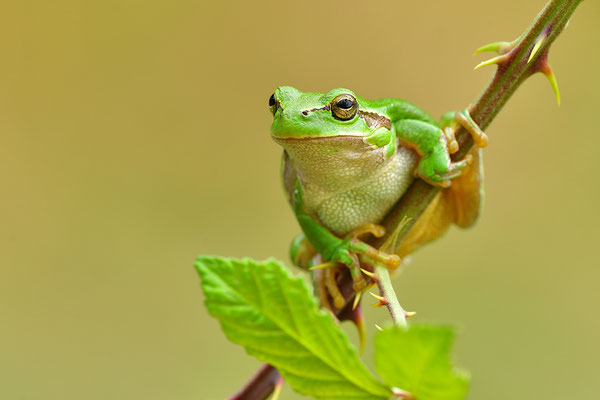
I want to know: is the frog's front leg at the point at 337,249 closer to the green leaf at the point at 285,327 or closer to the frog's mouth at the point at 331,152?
the frog's mouth at the point at 331,152

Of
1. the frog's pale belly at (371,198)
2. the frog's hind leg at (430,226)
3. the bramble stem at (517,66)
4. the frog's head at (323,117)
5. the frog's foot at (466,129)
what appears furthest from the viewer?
the frog's hind leg at (430,226)

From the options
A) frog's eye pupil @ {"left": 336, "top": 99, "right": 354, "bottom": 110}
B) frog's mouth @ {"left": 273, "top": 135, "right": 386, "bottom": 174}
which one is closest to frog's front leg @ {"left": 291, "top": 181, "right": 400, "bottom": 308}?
frog's mouth @ {"left": 273, "top": 135, "right": 386, "bottom": 174}

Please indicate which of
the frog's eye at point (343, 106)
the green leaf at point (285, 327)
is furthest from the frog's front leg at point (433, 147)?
the green leaf at point (285, 327)

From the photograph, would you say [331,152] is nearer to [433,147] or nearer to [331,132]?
[331,132]

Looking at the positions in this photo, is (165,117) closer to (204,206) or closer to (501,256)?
(204,206)

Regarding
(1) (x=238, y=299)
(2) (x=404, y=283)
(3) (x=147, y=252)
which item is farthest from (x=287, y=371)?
(3) (x=147, y=252)

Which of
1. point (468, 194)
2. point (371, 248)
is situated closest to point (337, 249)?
point (371, 248)
